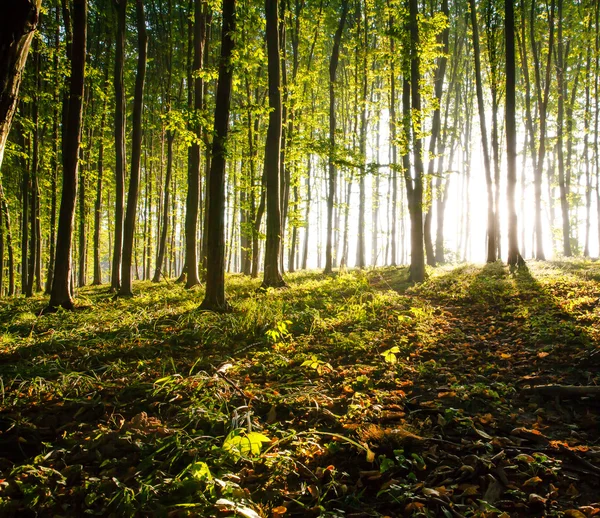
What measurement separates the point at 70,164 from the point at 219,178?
3.67 m

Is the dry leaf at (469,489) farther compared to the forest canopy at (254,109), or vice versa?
the forest canopy at (254,109)

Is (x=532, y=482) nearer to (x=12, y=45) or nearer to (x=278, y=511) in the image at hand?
(x=278, y=511)

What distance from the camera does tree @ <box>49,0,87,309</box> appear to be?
25.6 feet

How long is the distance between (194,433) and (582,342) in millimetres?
4621

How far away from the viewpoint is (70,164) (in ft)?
26.3

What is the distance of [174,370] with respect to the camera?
4105 millimetres

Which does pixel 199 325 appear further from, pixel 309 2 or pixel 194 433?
pixel 309 2

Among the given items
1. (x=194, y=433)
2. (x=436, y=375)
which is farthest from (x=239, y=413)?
(x=436, y=375)

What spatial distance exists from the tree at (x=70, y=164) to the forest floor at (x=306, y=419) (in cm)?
204

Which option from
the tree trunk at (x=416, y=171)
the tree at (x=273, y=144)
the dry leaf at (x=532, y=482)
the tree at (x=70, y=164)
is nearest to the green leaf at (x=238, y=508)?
the dry leaf at (x=532, y=482)

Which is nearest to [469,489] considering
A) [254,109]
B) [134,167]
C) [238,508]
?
[238,508]

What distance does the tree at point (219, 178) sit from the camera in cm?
698

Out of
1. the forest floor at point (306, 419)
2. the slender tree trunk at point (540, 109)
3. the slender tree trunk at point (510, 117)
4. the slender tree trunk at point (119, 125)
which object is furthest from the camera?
the slender tree trunk at point (540, 109)

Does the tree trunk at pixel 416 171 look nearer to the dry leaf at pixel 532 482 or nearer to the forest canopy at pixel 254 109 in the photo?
the forest canopy at pixel 254 109
